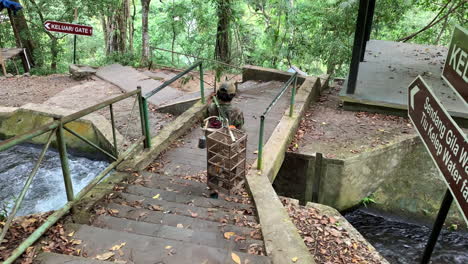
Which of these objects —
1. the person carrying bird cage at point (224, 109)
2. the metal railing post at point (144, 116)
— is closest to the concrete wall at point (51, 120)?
the metal railing post at point (144, 116)

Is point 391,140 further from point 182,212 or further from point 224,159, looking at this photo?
point 182,212

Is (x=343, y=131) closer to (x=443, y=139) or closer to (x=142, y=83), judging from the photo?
(x=443, y=139)

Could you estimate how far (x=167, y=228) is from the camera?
3.68 m

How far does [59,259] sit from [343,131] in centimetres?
584

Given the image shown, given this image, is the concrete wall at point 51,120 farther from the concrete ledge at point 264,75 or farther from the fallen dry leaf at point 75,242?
the concrete ledge at point 264,75

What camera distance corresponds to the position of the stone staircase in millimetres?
3100

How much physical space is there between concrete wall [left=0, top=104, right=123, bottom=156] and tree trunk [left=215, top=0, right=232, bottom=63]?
6.59 meters

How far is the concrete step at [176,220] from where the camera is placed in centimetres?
377

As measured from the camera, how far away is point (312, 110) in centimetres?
841

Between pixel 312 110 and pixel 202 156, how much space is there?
3608 mm

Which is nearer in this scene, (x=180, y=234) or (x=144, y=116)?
(x=180, y=234)

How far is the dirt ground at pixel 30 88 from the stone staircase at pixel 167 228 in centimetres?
610

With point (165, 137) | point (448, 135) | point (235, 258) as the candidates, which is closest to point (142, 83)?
point (165, 137)

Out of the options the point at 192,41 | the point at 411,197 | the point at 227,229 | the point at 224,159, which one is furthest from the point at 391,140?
the point at 192,41
